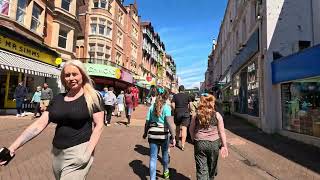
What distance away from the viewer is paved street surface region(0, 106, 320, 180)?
603cm

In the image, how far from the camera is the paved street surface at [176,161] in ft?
19.8

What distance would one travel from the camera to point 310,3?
1379 cm

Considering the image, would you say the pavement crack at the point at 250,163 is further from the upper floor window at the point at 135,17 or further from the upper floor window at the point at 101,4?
the upper floor window at the point at 135,17

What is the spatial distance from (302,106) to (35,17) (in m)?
16.6

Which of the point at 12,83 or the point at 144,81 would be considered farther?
the point at 144,81

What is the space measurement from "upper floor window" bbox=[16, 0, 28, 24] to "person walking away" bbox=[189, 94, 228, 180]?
625 inches

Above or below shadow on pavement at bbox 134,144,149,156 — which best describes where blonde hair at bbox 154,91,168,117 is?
above

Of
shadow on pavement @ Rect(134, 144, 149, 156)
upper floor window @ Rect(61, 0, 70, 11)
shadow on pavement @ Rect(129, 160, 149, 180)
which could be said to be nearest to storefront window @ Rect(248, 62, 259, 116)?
shadow on pavement @ Rect(134, 144, 149, 156)

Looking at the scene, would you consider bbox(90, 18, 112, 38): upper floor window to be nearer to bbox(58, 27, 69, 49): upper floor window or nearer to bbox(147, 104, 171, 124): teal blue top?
bbox(58, 27, 69, 49): upper floor window

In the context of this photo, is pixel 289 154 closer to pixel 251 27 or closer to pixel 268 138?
pixel 268 138

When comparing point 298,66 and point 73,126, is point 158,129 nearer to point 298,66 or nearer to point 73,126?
point 73,126

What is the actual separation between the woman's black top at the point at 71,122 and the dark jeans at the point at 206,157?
2.12 meters

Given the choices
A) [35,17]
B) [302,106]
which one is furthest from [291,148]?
[35,17]

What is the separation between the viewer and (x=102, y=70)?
3325 centimetres
